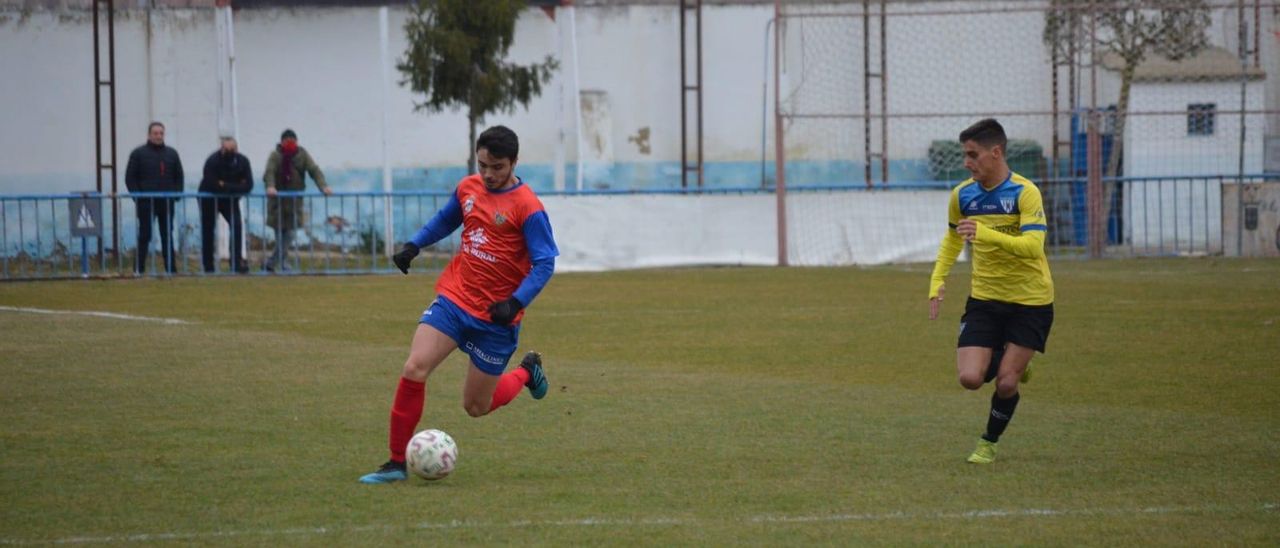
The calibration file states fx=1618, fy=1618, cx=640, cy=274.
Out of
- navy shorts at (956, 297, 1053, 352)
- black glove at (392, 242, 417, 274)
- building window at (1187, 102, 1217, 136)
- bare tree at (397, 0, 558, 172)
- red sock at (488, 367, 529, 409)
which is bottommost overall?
red sock at (488, 367, 529, 409)

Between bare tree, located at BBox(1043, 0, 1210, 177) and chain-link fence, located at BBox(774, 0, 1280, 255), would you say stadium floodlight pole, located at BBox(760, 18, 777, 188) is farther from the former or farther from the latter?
bare tree, located at BBox(1043, 0, 1210, 177)

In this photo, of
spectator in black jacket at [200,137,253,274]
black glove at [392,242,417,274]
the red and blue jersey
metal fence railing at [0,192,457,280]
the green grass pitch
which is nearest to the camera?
the green grass pitch

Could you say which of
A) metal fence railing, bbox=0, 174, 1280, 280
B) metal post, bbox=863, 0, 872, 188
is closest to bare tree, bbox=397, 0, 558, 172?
metal fence railing, bbox=0, 174, 1280, 280

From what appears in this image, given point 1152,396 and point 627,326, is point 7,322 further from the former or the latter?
point 1152,396

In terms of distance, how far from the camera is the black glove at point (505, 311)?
303 inches

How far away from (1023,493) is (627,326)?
26.7 feet

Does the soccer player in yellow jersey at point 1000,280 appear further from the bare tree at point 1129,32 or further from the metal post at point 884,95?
the bare tree at point 1129,32

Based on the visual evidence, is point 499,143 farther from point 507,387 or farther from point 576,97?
point 576,97

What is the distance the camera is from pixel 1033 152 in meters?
29.8

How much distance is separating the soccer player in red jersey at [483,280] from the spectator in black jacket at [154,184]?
48.2 ft

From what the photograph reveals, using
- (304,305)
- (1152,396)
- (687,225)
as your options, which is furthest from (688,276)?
(1152,396)

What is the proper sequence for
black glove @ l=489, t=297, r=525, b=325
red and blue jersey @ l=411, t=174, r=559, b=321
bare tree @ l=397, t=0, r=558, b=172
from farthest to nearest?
bare tree @ l=397, t=0, r=558, b=172
red and blue jersey @ l=411, t=174, r=559, b=321
black glove @ l=489, t=297, r=525, b=325

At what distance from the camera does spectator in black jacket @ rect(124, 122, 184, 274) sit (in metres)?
22.0

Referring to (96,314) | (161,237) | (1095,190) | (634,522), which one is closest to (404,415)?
(634,522)
